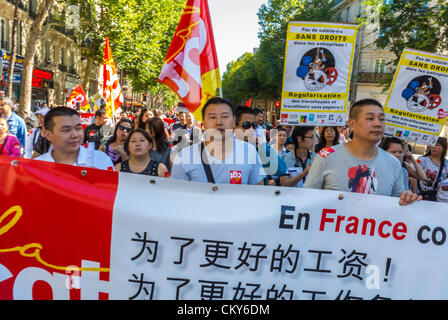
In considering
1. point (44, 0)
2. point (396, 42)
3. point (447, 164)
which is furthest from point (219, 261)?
point (44, 0)

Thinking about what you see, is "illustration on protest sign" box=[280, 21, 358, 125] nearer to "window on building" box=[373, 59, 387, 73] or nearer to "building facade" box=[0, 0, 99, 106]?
"building facade" box=[0, 0, 99, 106]

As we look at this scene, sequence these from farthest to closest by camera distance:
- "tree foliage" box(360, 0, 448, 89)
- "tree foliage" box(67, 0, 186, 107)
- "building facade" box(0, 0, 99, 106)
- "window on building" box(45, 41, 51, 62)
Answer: "window on building" box(45, 41, 51, 62) < "building facade" box(0, 0, 99, 106) < "tree foliage" box(67, 0, 186, 107) < "tree foliage" box(360, 0, 448, 89)

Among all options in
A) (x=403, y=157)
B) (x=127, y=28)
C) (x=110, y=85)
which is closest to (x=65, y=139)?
(x=403, y=157)

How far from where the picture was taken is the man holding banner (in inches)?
109

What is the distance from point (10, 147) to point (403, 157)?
4917mm

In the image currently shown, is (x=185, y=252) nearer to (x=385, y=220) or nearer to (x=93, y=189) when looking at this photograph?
(x=93, y=189)

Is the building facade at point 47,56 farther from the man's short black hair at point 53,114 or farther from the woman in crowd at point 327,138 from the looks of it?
the man's short black hair at point 53,114

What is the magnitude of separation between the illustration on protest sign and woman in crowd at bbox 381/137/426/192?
0.73 metres

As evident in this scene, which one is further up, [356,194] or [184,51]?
[184,51]

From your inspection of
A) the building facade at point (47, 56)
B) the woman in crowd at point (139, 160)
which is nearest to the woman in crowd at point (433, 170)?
the woman in crowd at point (139, 160)

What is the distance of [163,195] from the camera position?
8.24 feet

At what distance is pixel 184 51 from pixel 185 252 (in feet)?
9.10

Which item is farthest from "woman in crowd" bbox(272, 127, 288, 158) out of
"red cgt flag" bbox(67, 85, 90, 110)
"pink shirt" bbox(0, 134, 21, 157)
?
"red cgt flag" bbox(67, 85, 90, 110)

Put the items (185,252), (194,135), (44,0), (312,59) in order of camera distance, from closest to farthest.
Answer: (185,252), (312,59), (194,135), (44,0)
